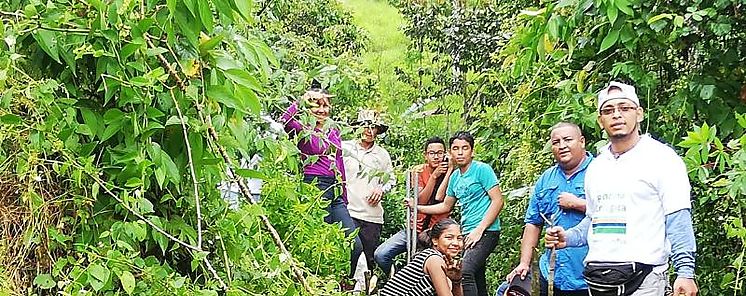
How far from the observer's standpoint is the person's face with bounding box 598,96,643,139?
2.99m

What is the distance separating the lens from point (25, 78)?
1.79 meters

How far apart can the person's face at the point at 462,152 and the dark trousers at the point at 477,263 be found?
1.32 ft

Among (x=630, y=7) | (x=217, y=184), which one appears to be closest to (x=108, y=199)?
(x=217, y=184)

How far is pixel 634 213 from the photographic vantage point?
292cm

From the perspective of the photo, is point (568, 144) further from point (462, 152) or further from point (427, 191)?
point (427, 191)

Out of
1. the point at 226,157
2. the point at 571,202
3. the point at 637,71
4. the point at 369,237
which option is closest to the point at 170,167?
the point at 226,157

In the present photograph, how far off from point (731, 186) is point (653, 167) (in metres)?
0.29

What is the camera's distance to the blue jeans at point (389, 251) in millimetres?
5227

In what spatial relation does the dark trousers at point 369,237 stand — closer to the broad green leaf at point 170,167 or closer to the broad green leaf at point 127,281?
the broad green leaf at point 170,167

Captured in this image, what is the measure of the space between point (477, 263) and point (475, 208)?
29 cm

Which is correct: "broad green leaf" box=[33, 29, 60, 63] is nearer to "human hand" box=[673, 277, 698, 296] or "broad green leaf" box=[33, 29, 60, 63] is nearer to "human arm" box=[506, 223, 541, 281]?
"human hand" box=[673, 277, 698, 296]

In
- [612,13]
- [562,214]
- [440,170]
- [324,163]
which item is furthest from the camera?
[440,170]

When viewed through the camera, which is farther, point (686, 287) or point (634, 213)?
point (634, 213)

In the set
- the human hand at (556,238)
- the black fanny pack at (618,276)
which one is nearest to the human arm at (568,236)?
the human hand at (556,238)
